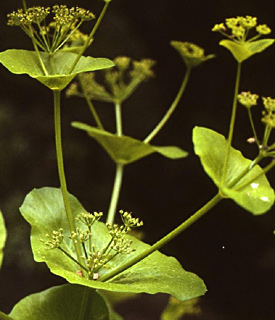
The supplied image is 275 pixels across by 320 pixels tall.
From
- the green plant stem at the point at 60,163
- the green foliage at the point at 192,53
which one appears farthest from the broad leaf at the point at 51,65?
the green foliage at the point at 192,53

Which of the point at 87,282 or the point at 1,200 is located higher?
the point at 87,282

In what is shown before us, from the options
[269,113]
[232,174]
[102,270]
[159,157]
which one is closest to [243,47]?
[269,113]

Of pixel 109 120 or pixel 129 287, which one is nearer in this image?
pixel 129 287

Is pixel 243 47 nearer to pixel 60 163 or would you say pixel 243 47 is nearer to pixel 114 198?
pixel 60 163

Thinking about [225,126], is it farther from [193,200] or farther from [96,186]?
[96,186]

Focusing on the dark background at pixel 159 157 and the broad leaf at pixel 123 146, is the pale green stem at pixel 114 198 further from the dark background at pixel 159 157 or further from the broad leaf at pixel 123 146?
the dark background at pixel 159 157

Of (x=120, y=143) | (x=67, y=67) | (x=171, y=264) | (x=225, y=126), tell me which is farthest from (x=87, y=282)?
(x=225, y=126)

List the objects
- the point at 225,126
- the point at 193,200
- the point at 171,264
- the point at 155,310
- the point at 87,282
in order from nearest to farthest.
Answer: the point at 87,282 < the point at 171,264 < the point at 225,126 < the point at 193,200 < the point at 155,310
